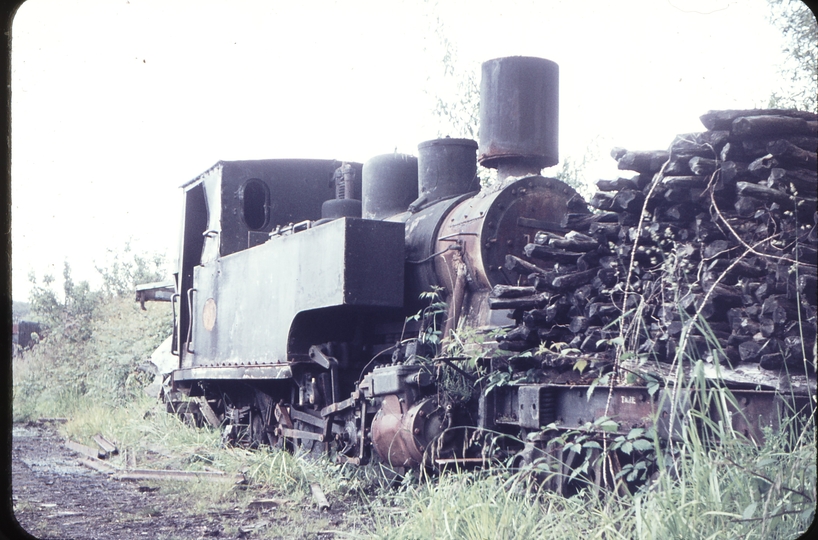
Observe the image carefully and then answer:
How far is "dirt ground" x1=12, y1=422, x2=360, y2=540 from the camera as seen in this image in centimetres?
411

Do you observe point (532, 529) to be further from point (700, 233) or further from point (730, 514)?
point (700, 233)

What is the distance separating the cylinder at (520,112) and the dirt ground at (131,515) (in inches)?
98.7

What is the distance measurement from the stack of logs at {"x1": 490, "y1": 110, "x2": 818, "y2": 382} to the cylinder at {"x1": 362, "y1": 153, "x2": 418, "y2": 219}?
88.7 inches

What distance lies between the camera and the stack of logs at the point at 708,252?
3.01 m

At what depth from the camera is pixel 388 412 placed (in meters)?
4.73

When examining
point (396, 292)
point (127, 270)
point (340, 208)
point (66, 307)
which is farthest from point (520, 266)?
point (127, 270)

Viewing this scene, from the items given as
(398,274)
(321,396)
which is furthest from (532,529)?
(321,396)

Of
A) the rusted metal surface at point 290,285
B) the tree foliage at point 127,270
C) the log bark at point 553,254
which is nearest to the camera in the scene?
the log bark at point 553,254

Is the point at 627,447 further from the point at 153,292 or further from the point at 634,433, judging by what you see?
the point at 153,292

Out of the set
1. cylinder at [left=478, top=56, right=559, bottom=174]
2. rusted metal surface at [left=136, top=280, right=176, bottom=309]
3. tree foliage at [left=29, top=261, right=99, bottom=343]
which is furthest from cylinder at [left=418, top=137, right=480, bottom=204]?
tree foliage at [left=29, top=261, right=99, bottom=343]

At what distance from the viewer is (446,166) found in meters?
5.71

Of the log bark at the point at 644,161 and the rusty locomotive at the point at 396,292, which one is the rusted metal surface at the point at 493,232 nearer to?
the rusty locomotive at the point at 396,292

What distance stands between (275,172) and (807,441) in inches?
198

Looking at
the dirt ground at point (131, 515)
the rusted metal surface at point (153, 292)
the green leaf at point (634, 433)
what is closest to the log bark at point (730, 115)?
the green leaf at point (634, 433)
